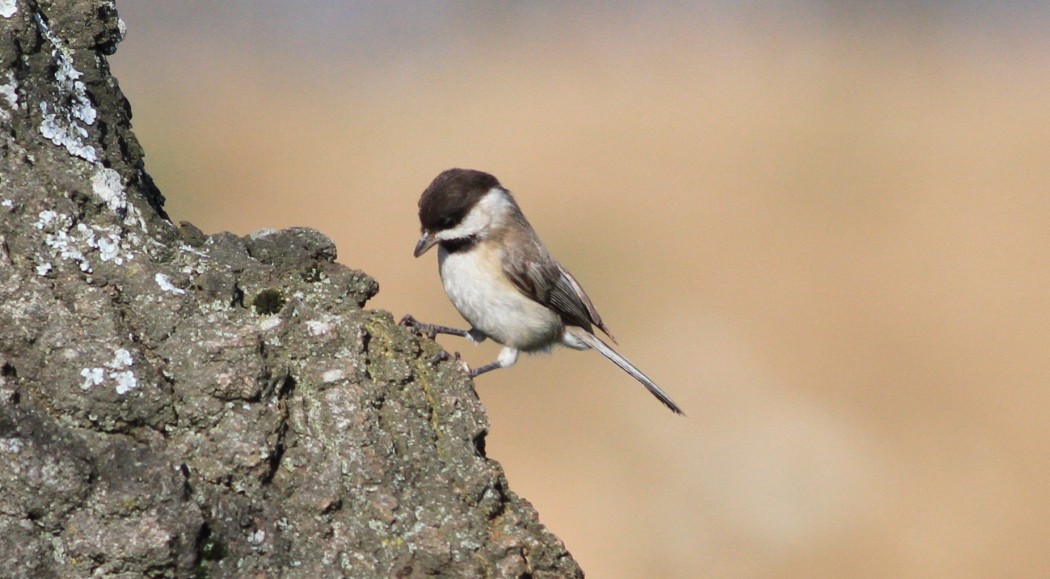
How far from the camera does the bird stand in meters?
6.19

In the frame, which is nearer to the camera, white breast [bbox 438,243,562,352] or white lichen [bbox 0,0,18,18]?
white lichen [bbox 0,0,18,18]

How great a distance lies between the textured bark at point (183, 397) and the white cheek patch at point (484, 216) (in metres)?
2.65

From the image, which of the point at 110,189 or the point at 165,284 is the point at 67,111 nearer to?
the point at 110,189

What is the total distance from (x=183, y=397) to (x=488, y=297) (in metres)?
3.45

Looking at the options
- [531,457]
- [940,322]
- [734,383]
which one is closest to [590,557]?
[531,457]

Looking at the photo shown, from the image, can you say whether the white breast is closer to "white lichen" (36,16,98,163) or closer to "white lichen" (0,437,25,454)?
"white lichen" (36,16,98,163)

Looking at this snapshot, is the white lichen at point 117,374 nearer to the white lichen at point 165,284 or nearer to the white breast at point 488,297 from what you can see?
the white lichen at point 165,284

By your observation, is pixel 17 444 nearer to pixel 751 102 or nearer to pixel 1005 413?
pixel 1005 413

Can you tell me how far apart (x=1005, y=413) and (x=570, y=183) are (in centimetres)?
708

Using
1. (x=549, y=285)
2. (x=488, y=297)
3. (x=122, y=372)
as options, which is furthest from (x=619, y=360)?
(x=122, y=372)

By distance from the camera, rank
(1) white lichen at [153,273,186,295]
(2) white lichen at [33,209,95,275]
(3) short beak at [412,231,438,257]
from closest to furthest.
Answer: (2) white lichen at [33,209,95,275] < (1) white lichen at [153,273,186,295] < (3) short beak at [412,231,438,257]

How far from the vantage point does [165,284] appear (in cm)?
320

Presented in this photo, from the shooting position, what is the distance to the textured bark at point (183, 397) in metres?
2.78

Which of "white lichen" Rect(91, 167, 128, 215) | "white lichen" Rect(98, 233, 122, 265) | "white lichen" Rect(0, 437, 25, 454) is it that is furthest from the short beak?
"white lichen" Rect(0, 437, 25, 454)
